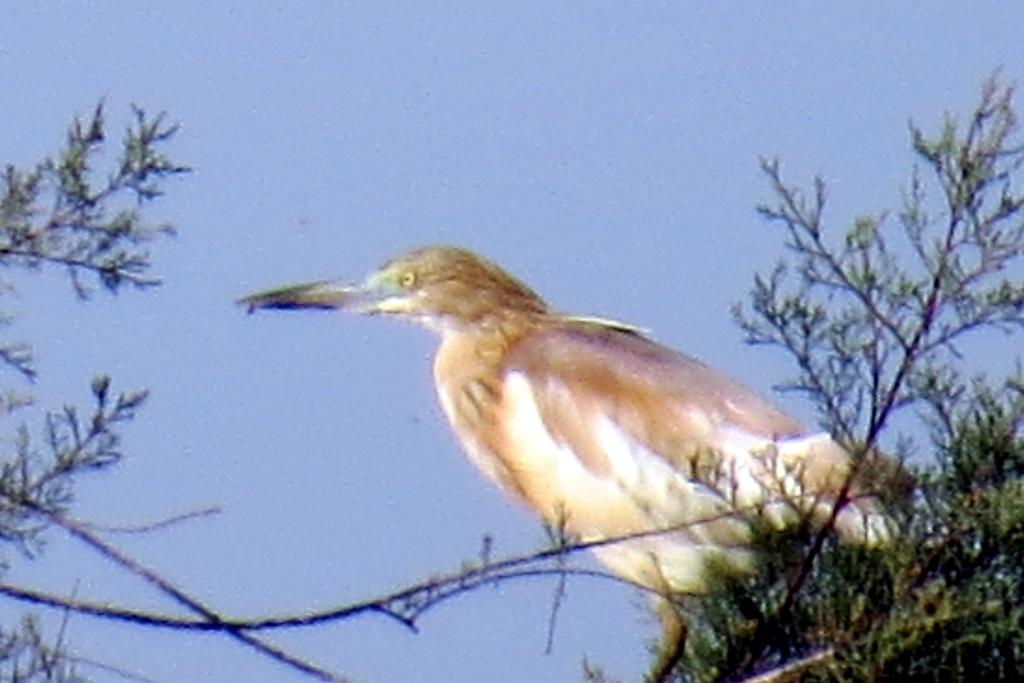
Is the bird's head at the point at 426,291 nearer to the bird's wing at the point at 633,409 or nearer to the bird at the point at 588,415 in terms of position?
the bird at the point at 588,415

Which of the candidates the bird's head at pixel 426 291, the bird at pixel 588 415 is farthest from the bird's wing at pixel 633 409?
the bird's head at pixel 426 291

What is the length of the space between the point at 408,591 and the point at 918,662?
587 mm

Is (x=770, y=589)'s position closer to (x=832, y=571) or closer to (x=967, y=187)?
(x=832, y=571)

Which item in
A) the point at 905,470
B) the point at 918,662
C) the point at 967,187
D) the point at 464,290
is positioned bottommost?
the point at 918,662

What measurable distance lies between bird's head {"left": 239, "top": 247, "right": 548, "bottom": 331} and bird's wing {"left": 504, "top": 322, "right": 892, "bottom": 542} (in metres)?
0.22

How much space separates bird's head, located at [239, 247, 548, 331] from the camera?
5734 mm

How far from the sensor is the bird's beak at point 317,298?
5.73m

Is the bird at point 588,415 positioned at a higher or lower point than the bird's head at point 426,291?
lower

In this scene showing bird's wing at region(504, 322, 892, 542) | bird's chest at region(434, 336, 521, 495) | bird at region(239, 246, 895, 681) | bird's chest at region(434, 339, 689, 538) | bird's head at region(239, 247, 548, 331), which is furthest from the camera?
bird's head at region(239, 247, 548, 331)

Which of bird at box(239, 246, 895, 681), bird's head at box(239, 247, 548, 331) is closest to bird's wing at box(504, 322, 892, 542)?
bird at box(239, 246, 895, 681)

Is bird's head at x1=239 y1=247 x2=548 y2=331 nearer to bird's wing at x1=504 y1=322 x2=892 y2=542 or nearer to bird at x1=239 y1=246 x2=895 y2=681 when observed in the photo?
bird at x1=239 y1=246 x2=895 y2=681

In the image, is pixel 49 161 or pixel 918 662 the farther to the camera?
pixel 49 161

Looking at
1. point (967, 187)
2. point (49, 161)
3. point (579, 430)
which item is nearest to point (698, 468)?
point (967, 187)

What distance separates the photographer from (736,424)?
4.85 metres
